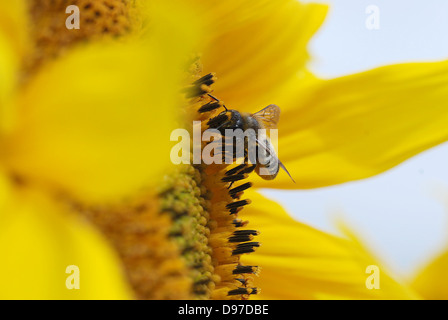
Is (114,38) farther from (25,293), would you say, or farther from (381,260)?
(381,260)

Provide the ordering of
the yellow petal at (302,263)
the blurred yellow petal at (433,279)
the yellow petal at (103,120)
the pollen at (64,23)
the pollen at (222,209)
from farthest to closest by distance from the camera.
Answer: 1. the blurred yellow petal at (433,279)
2. the yellow petal at (302,263)
3. the pollen at (222,209)
4. the pollen at (64,23)
5. the yellow petal at (103,120)

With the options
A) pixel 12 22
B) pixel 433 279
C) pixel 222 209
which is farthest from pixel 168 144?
pixel 433 279

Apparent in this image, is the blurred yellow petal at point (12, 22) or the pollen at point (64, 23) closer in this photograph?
the blurred yellow petal at point (12, 22)

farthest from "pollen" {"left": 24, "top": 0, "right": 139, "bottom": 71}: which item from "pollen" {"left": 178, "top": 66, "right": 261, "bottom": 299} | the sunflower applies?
"pollen" {"left": 178, "top": 66, "right": 261, "bottom": 299}

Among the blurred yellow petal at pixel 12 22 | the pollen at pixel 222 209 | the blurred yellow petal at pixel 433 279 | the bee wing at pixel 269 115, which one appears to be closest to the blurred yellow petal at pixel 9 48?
the blurred yellow petal at pixel 12 22

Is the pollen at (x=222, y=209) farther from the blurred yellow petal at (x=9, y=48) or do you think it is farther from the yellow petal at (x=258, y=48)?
the blurred yellow petal at (x=9, y=48)

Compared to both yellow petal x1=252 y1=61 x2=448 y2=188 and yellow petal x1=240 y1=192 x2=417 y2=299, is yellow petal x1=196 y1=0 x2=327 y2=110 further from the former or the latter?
yellow petal x1=240 y1=192 x2=417 y2=299

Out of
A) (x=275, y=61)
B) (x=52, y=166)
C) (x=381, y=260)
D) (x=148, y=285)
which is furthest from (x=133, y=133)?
(x=381, y=260)
